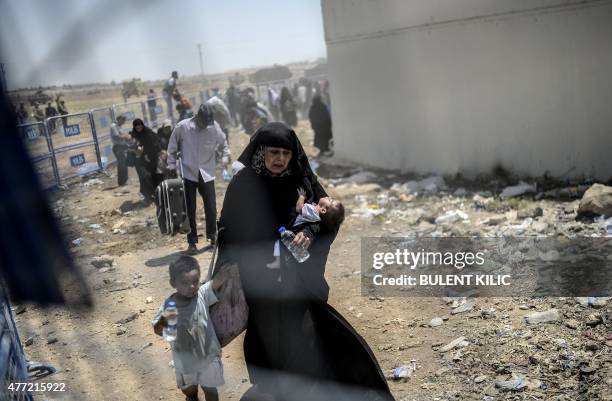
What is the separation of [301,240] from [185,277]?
559 mm

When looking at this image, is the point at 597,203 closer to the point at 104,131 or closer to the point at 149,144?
the point at 149,144

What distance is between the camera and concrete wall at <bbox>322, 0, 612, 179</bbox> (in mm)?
6488

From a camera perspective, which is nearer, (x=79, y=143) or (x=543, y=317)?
(x=543, y=317)

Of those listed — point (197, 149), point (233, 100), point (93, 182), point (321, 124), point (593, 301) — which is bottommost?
point (593, 301)

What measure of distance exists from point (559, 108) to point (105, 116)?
333 inches

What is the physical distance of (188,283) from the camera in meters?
2.41

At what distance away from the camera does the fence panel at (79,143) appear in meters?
9.28

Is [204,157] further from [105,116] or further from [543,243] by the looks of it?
[105,116]

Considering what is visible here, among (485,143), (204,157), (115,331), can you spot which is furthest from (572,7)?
(115,331)

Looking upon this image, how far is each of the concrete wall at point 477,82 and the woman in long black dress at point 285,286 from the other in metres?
5.07

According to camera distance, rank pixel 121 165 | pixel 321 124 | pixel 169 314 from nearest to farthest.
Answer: pixel 169 314 → pixel 121 165 → pixel 321 124

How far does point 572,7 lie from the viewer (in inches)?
250

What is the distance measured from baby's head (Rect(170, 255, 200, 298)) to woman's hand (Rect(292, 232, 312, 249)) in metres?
0.47

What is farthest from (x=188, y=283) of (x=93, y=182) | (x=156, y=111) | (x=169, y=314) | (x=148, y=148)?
(x=156, y=111)
